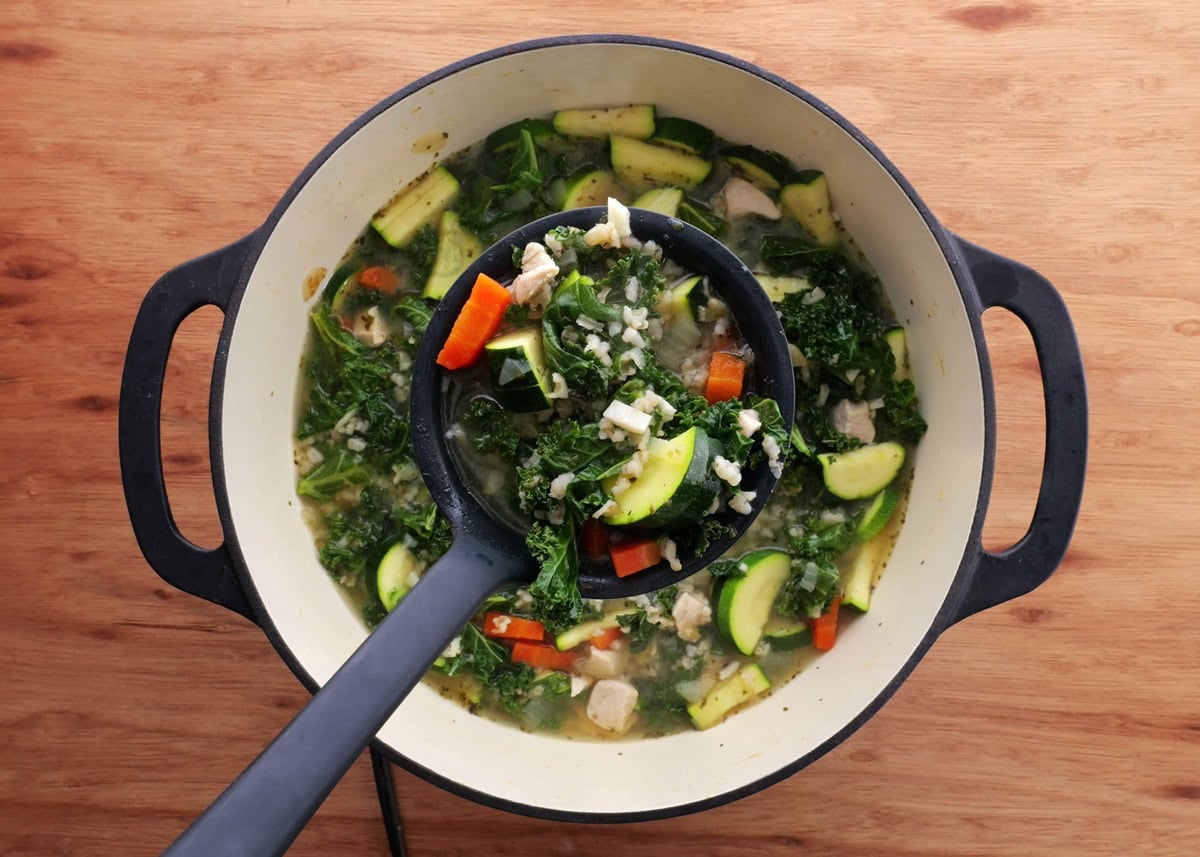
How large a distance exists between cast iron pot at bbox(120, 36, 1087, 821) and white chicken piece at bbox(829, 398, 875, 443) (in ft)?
0.49

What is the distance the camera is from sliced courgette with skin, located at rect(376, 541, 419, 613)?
2.60 m

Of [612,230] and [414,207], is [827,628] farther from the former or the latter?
[414,207]

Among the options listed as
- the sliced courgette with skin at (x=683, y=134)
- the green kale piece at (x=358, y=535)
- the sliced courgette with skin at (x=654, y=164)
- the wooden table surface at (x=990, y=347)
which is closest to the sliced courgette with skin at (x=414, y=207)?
the wooden table surface at (x=990, y=347)

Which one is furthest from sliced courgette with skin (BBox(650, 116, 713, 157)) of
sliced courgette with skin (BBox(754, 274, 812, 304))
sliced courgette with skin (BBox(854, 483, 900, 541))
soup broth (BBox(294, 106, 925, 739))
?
sliced courgette with skin (BBox(854, 483, 900, 541))

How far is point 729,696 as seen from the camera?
263cm

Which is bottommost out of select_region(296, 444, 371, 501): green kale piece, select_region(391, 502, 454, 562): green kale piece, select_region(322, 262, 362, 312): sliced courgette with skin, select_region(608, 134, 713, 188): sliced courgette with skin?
select_region(391, 502, 454, 562): green kale piece

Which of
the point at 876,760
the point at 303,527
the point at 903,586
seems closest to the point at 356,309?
the point at 303,527

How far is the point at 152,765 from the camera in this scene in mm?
2787

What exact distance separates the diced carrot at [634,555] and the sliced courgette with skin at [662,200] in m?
0.96

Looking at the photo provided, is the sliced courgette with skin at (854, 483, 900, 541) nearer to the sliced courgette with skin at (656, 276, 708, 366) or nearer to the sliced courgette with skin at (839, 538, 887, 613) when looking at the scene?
the sliced courgette with skin at (839, 538, 887, 613)

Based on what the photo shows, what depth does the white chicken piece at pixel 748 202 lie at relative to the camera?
2.62 metres

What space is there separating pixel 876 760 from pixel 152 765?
2.06 meters

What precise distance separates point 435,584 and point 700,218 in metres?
1.28

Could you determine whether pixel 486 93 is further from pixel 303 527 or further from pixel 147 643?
pixel 147 643
